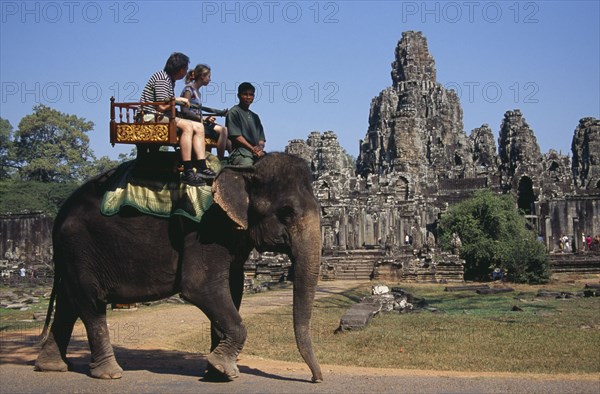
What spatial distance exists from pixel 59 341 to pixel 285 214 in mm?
3013

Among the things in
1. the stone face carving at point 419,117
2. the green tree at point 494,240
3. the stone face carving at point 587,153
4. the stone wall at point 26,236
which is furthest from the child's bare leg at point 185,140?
the stone face carving at point 419,117

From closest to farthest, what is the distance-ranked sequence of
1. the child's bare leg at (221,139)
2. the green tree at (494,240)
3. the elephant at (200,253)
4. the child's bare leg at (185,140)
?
the elephant at (200,253) → the child's bare leg at (185,140) → the child's bare leg at (221,139) → the green tree at (494,240)

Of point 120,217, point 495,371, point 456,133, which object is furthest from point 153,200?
point 456,133

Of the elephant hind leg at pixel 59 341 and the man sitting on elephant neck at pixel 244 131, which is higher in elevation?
the man sitting on elephant neck at pixel 244 131

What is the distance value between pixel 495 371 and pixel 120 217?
4.63 m

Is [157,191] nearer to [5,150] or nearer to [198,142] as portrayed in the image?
[198,142]

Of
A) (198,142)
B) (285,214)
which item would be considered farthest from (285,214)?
(198,142)

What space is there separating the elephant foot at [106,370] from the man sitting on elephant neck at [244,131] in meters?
2.39

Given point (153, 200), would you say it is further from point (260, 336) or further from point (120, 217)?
point (260, 336)

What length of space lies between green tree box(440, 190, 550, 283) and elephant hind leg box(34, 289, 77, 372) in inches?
937

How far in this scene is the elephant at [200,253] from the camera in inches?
299

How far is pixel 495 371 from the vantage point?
9.34m

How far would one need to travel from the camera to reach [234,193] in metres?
7.79

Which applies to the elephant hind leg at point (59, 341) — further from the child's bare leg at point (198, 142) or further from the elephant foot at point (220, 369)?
the child's bare leg at point (198, 142)
